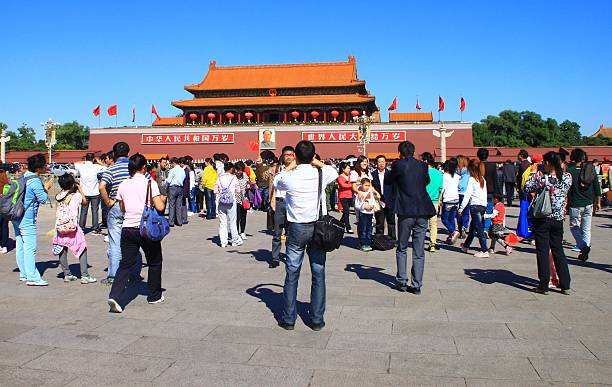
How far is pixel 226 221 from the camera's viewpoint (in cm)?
826

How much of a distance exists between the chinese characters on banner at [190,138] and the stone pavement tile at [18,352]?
33.4m

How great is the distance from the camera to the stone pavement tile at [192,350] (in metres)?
3.45

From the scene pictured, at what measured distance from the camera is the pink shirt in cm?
472

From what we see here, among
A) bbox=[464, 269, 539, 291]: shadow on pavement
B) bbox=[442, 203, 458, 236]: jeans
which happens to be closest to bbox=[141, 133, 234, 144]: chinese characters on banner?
bbox=[442, 203, 458, 236]: jeans

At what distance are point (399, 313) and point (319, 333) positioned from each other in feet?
2.79

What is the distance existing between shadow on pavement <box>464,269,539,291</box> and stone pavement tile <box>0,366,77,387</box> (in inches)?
167

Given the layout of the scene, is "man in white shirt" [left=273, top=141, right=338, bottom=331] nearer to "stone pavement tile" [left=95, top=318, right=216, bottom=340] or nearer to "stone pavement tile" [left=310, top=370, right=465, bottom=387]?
"stone pavement tile" [left=95, top=318, right=216, bottom=340]

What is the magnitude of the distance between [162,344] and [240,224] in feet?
18.4

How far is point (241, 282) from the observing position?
5.74 meters

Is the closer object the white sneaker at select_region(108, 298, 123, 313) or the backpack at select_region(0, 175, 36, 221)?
the white sneaker at select_region(108, 298, 123, 313)

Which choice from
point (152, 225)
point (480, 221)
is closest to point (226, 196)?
point (152, 225)

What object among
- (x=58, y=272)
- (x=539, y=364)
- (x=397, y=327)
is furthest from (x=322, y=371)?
(x=58, y=272)

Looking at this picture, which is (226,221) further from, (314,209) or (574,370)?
(574,370)

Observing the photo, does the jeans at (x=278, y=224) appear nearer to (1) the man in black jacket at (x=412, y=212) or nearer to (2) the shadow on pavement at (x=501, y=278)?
(1) the man in black jacket at (x=412, y=212)
